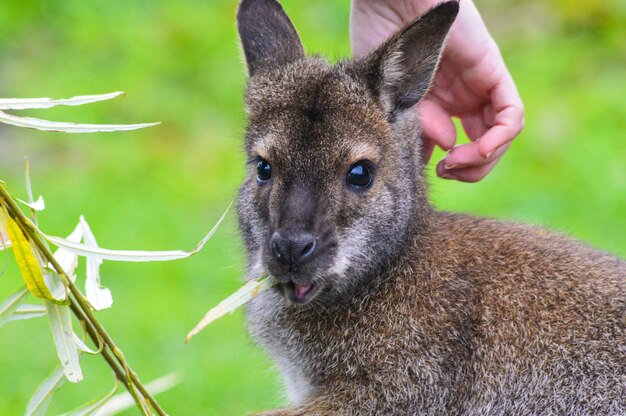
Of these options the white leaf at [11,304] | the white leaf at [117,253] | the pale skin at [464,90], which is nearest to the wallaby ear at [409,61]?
the pale skin at [464,90]

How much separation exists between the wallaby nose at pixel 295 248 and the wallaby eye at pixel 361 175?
0.37m

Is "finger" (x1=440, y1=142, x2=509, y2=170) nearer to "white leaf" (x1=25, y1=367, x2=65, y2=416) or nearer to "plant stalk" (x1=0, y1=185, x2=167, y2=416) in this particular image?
"plant stalk" (x1=0, y1=185, x2=167, y2=416)

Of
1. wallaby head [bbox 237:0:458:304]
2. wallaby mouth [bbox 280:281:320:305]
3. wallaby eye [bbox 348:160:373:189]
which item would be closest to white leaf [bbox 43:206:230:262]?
wallaby head [bbox 237:0:458:304]

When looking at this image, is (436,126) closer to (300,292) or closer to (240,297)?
(300,292)

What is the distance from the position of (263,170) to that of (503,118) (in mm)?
1177

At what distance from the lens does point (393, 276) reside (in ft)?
14.9

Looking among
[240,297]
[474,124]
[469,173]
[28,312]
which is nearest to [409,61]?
[469,173]

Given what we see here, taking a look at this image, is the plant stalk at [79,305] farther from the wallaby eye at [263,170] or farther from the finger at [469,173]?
the finger at [469,173]

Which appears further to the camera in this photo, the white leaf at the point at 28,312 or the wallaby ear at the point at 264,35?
the wallaby ear at the point at 264,35

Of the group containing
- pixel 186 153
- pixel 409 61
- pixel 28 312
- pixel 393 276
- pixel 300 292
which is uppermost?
pixel 409 61

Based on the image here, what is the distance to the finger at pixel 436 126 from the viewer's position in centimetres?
505

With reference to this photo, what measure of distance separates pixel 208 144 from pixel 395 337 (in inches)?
228

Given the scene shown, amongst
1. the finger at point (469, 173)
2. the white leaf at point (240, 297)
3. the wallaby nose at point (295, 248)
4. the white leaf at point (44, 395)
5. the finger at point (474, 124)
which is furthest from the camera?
the finger at point (474, 124)

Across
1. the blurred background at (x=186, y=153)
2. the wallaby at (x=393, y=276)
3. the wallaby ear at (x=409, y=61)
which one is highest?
the wallaby ear at (x=409, y=61)
